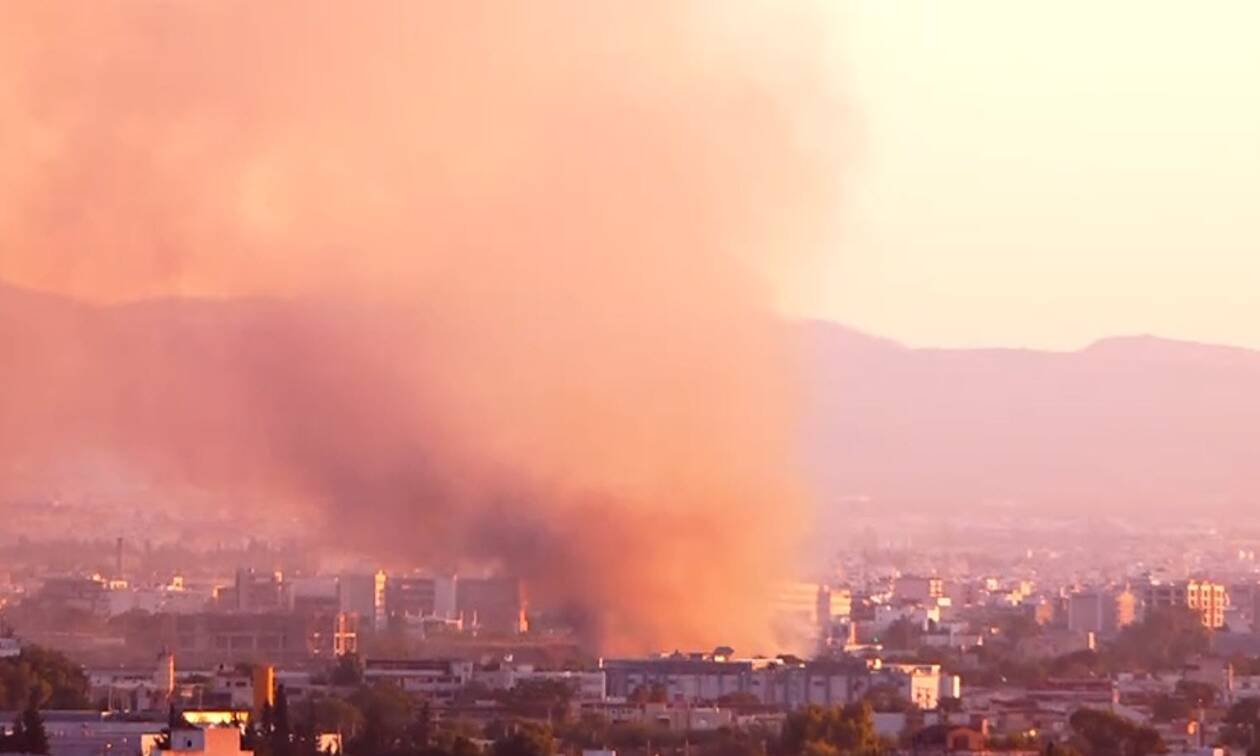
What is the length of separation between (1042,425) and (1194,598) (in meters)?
61.3

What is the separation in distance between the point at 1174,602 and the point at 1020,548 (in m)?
39.6

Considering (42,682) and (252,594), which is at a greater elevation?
(252,594)

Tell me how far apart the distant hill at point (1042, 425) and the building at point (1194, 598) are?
38.3 metres

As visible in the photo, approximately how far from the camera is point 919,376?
141125 mm

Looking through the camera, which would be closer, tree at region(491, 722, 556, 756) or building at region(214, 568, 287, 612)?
tree at region(491, 722, 556, 756)

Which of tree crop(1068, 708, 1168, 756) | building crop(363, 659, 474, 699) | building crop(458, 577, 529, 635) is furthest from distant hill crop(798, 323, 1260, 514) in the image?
tree crop(1068, 708, 1168, 756)

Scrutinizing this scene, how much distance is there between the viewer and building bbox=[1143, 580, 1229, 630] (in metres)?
75.8

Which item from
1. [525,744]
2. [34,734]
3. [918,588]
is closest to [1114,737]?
[525,744]

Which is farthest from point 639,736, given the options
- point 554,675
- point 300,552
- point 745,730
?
point 300,552

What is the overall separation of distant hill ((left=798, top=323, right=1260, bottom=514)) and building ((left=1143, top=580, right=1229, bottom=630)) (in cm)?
3829

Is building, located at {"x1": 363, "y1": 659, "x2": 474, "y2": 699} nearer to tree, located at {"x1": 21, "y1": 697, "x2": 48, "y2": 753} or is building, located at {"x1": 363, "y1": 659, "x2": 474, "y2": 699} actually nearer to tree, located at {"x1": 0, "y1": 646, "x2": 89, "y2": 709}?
tree, located at {"x1": 0, "y1": 646, "x2": 89, "y2": 709}

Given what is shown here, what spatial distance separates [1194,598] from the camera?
77062mm

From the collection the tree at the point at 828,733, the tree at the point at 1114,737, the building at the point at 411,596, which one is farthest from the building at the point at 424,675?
the building at the point at 411,596

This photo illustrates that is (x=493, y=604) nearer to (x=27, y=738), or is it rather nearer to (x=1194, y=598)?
(x=1194, y=598)
